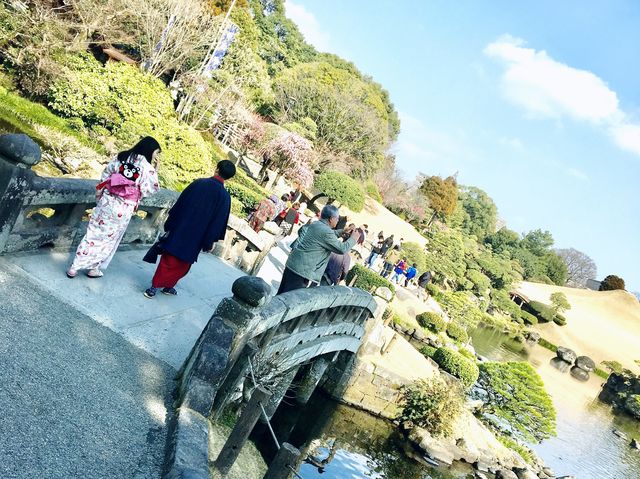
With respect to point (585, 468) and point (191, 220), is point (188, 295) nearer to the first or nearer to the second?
point (191, 220)

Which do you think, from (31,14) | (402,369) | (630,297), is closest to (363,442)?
(402,369)

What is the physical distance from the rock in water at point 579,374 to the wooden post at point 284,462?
39.2 metres

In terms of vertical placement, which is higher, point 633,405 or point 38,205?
point 38,205

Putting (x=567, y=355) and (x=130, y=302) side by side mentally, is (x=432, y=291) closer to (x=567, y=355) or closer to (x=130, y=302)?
(x=567, y=355)

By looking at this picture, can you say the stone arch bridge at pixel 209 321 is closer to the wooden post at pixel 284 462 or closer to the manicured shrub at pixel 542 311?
the wooden post at pixel 284 462

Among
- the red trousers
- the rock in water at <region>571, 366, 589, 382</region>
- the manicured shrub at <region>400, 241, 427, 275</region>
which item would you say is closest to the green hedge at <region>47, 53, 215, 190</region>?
the red trousers

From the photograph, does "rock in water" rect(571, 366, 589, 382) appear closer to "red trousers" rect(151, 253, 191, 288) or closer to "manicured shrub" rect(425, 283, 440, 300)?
"manicured shrub" rect(425, 283, 440, 300)

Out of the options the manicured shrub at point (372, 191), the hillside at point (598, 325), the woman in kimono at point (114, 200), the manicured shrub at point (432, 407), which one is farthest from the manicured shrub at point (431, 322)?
the hillside at point (598, 325)

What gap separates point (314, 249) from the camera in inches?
236

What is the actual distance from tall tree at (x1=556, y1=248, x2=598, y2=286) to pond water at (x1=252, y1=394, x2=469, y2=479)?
266 feet

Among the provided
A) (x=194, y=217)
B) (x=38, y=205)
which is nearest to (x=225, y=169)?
(x=194, y=217)

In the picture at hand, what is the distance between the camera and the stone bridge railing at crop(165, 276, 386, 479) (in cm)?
307

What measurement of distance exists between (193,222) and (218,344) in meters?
1.74

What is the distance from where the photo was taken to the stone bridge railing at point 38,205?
3869mm
